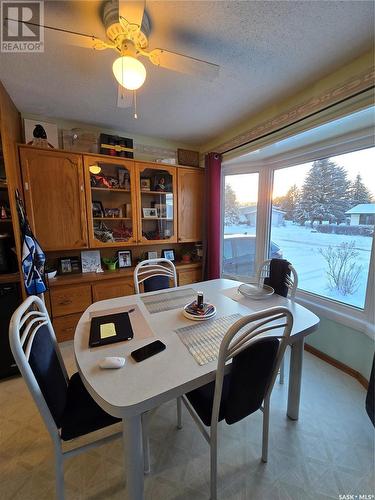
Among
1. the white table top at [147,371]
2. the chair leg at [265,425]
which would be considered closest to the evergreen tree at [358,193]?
the white table top at [147,371]

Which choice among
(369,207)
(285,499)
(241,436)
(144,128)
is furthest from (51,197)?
(369,207)

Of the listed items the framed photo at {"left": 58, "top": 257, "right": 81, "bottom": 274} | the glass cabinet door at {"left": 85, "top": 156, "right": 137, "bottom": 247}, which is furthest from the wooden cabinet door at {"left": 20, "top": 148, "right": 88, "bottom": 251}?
the framed photo at {"left": 58, "top": 257, "right": 81, "bottom": 274}

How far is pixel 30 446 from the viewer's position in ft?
4.14

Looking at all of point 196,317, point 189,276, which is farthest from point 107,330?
point 189,276

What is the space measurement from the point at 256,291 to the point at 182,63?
1.56 metres

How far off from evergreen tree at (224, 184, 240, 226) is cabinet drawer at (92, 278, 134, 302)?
1.61 meters

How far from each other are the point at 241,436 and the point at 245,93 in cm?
257

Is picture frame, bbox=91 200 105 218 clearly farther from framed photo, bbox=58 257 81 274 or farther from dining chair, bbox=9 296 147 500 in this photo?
dining chair, bbox=9 296 147 500

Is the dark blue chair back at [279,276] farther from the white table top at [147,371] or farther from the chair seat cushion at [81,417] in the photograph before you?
the chair seat cushion at [81,417]

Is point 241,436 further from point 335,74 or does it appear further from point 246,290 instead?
point 335,74

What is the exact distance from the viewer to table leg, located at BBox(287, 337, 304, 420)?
1345 mm

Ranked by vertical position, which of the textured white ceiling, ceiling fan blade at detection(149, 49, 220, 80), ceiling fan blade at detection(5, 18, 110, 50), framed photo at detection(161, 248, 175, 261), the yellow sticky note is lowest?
the yellow sticky note

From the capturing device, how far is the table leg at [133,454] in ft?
2.55

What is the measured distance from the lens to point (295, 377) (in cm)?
138
